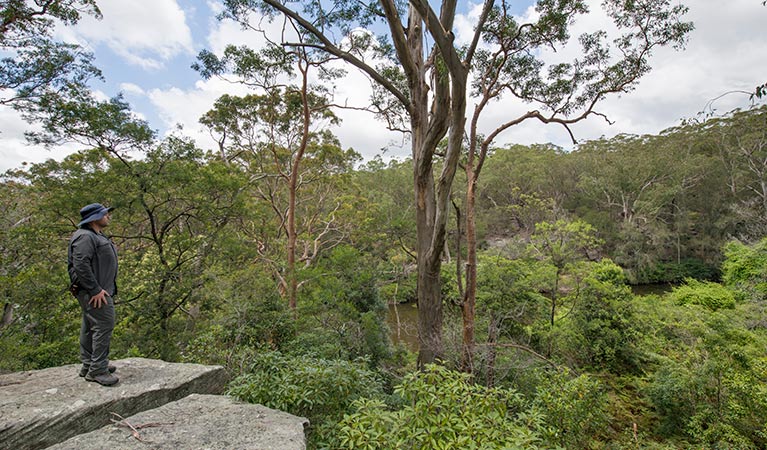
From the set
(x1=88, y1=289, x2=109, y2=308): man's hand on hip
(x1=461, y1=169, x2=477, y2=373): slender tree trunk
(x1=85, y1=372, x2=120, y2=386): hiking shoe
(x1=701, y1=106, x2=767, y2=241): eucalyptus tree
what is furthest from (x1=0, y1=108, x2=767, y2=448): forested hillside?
(x1=701, y1=106, x2=767, y2=241): eucalyptus tree

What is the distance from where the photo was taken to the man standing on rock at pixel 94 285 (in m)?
2.45

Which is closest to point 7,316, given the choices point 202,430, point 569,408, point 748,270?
point 202,430

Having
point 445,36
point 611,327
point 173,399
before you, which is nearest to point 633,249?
point 611,327

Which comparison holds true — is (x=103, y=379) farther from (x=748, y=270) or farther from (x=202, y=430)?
(x=748, y=270)

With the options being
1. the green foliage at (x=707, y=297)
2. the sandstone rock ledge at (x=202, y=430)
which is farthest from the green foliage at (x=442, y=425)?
the green foliage at (x=707, y=297)

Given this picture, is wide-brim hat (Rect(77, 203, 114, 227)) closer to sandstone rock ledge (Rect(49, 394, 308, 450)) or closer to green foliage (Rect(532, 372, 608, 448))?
sandstone rock ledge (Rect(49, 394, 308, 450))

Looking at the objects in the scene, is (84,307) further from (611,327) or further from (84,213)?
(611,327)

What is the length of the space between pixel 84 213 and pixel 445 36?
323 centimetres

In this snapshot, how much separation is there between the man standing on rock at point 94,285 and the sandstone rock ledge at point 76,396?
170 mm

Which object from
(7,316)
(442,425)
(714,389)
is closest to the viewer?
(442,425)

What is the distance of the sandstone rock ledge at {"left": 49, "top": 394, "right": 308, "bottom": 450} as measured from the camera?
6.46 ft

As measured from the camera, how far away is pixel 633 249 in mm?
17281

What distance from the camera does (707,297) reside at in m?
9.42

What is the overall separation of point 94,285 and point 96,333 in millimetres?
411
